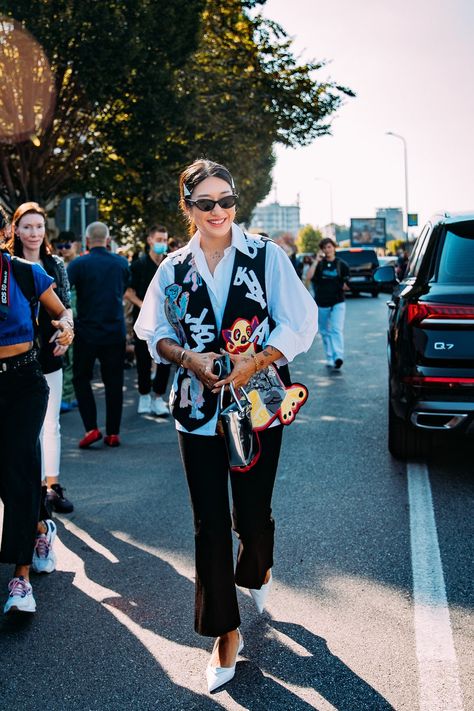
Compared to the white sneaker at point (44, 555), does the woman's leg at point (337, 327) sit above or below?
above

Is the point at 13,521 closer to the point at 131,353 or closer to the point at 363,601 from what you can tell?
the point at 363,601

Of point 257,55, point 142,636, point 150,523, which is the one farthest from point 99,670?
point 257,55

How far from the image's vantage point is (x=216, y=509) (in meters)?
3.28

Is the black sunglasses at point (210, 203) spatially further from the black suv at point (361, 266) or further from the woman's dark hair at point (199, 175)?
the black suv at point (361, 266)

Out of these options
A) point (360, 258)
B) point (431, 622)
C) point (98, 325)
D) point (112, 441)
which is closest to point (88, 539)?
point (431, 622)

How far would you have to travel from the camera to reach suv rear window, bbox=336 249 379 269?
33281mm

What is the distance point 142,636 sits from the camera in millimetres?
3719

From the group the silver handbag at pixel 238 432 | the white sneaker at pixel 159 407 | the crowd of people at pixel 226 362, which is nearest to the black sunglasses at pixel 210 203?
the crowd of people at pixel 226 362

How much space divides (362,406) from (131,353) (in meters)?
5.67

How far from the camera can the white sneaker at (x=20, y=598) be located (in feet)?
12.8

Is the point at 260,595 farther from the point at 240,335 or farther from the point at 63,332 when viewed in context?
the point at 63,332

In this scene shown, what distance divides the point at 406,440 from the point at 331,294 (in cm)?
592

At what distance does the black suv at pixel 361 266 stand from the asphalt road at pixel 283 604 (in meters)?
26.5

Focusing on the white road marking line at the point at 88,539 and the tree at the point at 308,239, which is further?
the tree at the point at 308,239
